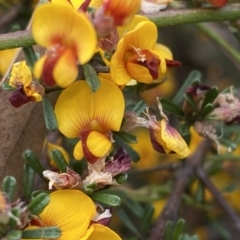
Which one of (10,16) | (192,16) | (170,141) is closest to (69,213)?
(170,141)

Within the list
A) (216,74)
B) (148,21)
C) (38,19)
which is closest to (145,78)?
(148,21)

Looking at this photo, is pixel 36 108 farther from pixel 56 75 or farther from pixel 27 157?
pixel 56 75

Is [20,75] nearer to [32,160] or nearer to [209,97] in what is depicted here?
[32,160]

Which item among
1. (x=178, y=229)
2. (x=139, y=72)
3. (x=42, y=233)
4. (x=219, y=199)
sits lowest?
(x=219, y=199)

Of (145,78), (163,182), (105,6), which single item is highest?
(105,6)

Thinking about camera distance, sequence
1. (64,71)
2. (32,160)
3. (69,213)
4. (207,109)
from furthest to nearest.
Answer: (207,109), (32,160), (69,213), (64,71)

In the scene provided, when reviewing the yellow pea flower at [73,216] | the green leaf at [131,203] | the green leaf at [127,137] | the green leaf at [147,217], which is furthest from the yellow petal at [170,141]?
the green leaf at [131,203]
